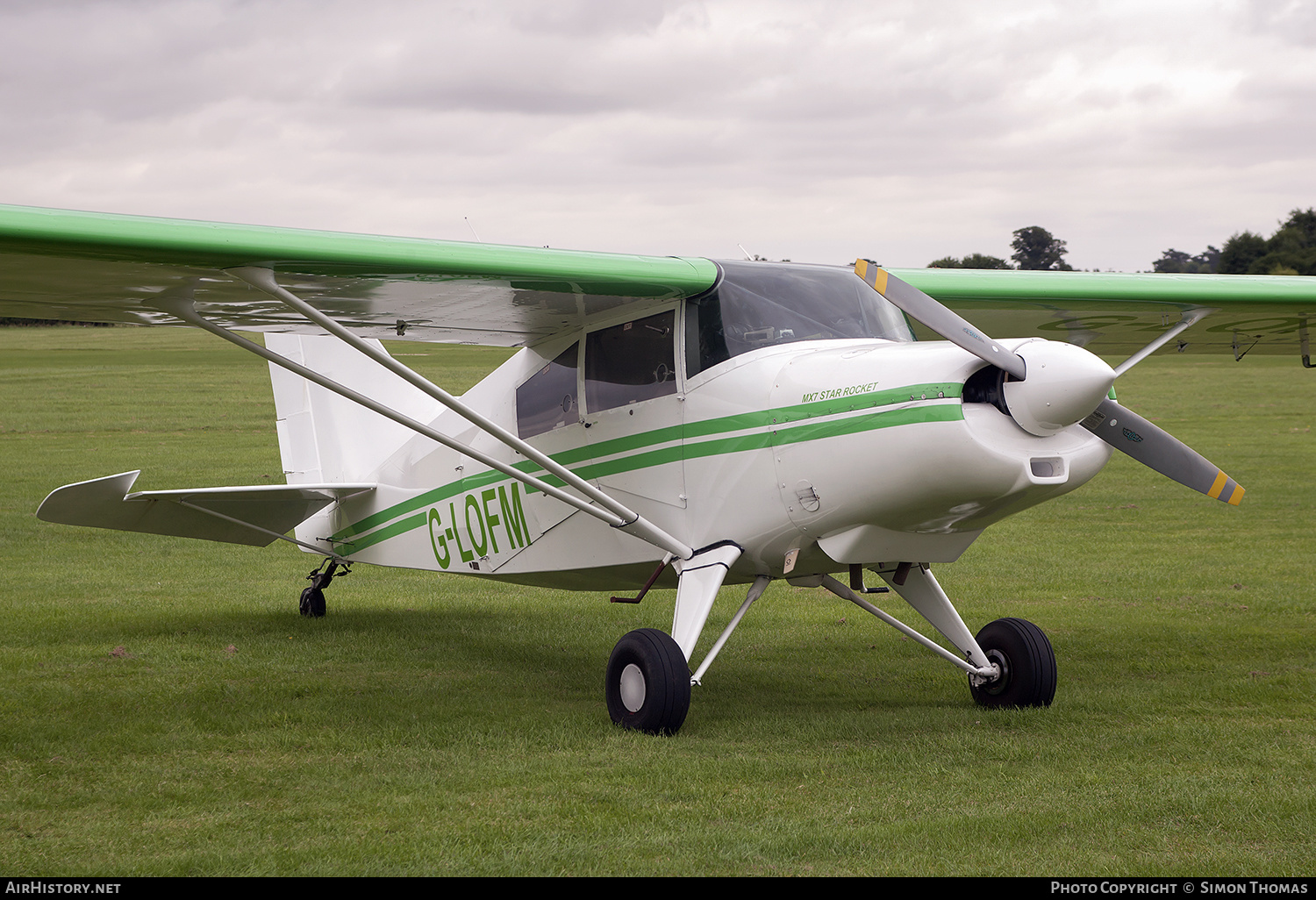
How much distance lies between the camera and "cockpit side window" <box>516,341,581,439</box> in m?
7.62

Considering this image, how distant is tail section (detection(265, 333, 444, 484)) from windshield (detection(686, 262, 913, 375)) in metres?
3.74

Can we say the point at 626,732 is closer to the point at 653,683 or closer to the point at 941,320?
the point at 653,683

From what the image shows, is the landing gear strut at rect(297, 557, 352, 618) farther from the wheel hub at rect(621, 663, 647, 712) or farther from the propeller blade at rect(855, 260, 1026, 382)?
the propeller blade at rect(855, 260, 1026, 382)

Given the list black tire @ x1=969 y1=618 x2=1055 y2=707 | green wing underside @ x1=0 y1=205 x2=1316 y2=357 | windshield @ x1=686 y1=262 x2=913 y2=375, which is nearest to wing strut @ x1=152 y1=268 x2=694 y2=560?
green wing underside @ x1=0 y1=205 x2=1316 y2=357

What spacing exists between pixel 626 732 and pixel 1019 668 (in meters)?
2.40

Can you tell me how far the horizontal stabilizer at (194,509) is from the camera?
8055mm

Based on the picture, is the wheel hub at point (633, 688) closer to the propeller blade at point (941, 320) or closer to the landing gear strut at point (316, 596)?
the propeller blade at point (941, 320)

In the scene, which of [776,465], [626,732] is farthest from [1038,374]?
[626,732]

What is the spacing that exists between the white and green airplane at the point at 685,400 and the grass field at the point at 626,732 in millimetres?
756

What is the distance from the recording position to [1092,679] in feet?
25.8

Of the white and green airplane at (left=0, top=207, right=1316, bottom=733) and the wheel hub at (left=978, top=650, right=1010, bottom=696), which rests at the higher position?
the white and green airplane at (left=0, top=207, right=1316, bottom=733)

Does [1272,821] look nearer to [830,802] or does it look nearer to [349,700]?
[830,802]

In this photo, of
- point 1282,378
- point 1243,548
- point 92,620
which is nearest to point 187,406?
point 92,620
